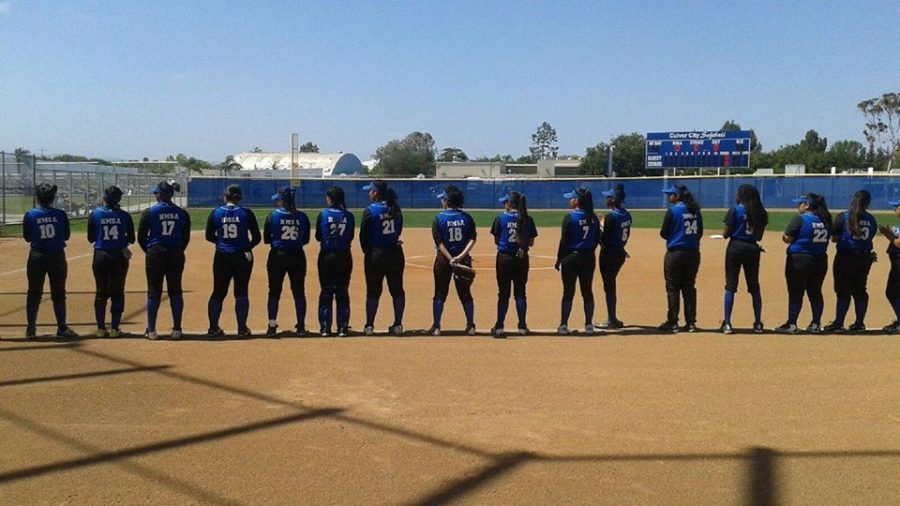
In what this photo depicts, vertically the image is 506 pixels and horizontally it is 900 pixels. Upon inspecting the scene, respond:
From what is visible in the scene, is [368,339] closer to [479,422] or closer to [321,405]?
[321,405]

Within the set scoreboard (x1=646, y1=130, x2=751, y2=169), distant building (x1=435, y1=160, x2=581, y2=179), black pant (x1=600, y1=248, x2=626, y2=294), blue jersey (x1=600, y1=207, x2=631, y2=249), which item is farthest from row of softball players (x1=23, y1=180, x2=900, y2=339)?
distant building (x1=435, y1=160, x2=581, y2=179)

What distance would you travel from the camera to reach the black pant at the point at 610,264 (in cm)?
1013

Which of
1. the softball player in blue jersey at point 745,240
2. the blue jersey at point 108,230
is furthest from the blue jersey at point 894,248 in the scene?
the blue jersey at point 108,230

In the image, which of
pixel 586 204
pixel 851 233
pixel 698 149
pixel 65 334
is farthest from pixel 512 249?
pixel 698 149

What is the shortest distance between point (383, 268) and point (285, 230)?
1.28 m

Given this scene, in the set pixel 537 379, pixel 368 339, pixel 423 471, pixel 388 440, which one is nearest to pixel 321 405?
pixel 388 440

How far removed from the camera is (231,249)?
29.4ft

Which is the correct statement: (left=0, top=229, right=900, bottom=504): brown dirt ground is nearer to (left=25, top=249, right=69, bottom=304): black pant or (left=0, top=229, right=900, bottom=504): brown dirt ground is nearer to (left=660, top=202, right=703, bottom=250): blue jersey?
(left=25, top=249, right=69, bottom=304): black pant

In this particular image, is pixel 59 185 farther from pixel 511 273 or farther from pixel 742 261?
pixel 742 261

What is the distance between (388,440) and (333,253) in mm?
4243

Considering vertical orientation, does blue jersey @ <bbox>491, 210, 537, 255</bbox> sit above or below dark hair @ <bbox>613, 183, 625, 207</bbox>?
below

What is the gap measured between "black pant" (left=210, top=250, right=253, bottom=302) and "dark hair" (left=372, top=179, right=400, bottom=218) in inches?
71.1

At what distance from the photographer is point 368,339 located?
8922mm

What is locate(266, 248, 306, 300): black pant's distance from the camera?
30.1 ft
